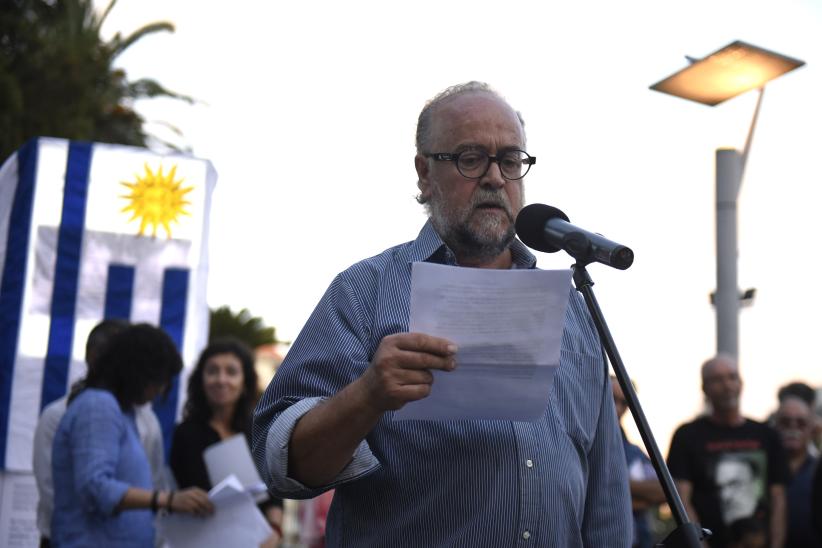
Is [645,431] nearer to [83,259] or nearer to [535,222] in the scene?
[535,222]

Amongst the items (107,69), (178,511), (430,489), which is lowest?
(178,511)

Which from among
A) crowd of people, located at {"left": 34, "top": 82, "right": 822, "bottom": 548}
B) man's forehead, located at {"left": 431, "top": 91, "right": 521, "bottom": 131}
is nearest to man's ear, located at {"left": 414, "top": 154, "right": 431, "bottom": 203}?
crowd of people, located at {"left": 34, "top": 82, "right": 822, "bottom": 548}

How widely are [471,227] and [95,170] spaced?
4.81 meters

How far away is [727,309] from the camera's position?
6375mm

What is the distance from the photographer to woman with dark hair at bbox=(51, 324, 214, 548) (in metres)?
4.19

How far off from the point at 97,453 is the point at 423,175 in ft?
7.48

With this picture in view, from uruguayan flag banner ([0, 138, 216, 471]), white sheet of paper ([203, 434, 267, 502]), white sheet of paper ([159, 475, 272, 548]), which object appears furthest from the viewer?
uruguayan flag banner ([0, 138, 216, 471])

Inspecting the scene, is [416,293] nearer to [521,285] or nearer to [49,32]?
[521,285]

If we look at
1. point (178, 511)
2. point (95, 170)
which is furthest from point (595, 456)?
point (95, 170)

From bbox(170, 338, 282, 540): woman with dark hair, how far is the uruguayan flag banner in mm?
1136

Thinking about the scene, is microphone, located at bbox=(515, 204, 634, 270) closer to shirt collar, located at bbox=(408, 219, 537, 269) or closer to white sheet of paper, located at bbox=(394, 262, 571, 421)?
white sheet of paper, located at bbox=(394, 262, 571, 421)

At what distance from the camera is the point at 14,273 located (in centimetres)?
637

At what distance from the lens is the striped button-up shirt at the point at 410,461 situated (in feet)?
6.98

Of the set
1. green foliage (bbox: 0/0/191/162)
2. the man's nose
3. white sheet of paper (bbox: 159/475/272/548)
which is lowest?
white sheet of paper (bbox: 159/475/272/548)
